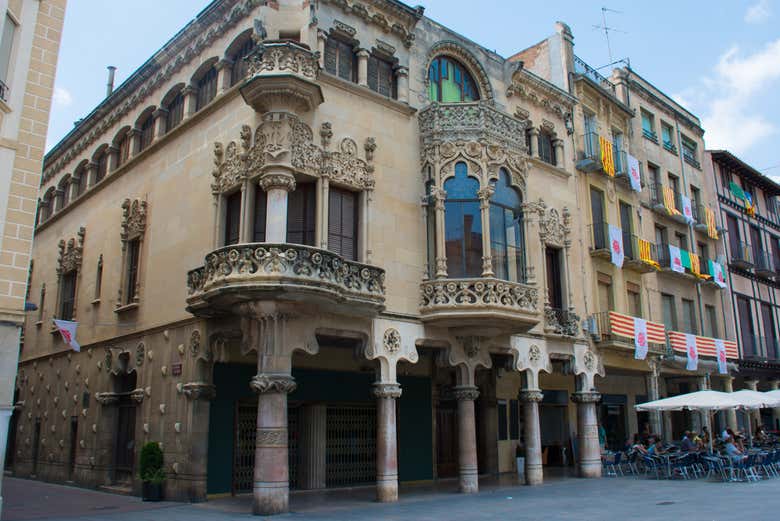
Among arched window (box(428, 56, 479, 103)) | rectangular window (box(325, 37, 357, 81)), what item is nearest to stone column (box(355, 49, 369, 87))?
rectangular window (box(325, 37, 357, 81))

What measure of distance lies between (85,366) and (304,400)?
29.9 ft

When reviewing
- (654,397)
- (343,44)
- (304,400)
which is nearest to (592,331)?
(654,397)

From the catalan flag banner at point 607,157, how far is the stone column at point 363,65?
480 inches

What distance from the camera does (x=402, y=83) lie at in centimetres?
2025

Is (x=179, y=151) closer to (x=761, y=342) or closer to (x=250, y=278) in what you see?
(x=250, y=278)

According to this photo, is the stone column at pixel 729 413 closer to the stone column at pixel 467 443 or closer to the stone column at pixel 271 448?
the stone column at pixel 467 443

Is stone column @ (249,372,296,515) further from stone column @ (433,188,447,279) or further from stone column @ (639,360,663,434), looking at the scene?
stone column @ (639,360,663,434)

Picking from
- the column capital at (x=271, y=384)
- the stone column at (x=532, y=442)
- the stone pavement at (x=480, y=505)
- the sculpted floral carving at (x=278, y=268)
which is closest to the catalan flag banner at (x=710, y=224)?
the stone pavement at (x=480, y=505)

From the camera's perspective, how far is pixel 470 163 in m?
19.7

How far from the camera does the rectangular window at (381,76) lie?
19.8 meters

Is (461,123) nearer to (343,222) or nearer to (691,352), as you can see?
(343,222)

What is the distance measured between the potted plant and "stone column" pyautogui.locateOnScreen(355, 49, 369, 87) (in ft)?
37.7

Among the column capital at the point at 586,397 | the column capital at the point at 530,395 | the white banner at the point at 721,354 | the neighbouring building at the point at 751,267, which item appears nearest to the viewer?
the column capital at the point at 530,395

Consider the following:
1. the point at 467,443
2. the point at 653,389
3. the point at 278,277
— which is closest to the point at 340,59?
the point at 278,277
